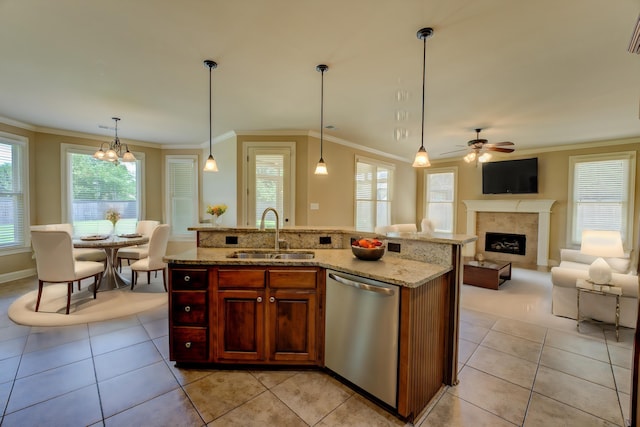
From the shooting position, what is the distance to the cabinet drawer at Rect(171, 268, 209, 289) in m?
2.14

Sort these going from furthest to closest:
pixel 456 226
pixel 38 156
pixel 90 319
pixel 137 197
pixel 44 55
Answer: pixel 456 226 < pixel 137 197 < pixel 38 156 < pixel 90 319 < pixel 44 55

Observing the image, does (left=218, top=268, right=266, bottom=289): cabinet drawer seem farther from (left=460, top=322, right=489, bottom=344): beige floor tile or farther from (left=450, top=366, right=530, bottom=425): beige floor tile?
(left=460, top=322, right=489, bottom=344): beige floor tile

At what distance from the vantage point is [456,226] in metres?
7.18

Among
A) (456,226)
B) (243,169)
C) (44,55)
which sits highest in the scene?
(44,55)

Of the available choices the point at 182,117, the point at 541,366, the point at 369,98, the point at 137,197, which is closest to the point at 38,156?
the point at 137,197

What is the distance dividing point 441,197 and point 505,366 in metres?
5.70

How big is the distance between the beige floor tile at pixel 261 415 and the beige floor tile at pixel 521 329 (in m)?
2.43

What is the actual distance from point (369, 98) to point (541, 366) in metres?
3.19

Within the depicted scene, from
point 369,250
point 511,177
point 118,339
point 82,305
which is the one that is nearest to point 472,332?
point 369,250

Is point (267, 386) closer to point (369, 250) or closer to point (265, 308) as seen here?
point (265, 308)

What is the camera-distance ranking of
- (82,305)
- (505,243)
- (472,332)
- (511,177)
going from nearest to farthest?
(472,332), (82,305), (511,177), (505,243)

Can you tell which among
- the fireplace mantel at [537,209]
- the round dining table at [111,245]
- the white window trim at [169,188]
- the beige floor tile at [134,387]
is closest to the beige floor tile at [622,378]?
the beige floor tile at [134,387]

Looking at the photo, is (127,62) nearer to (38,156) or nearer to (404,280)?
(404,280)

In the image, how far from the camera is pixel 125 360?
2297 mm
